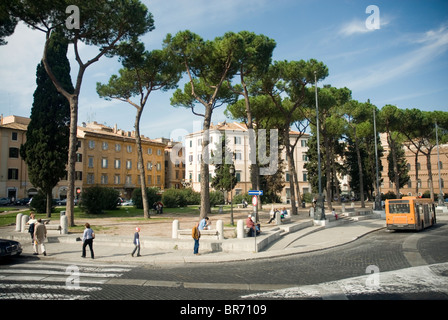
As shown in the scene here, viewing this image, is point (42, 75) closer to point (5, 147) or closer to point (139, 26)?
point (139, 26)

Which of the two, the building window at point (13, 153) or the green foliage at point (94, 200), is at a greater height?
the building window at point (13, 153)

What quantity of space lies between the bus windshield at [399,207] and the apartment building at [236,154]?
1299 inches

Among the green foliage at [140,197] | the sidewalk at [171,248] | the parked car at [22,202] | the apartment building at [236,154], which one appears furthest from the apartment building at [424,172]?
the parked car at [22,202]

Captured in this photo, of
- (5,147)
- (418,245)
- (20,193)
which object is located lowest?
(418,245)

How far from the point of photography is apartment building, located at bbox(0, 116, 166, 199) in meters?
43.7

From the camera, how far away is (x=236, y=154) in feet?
188

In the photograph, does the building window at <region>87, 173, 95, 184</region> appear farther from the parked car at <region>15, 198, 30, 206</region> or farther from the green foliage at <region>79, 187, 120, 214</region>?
the green foliage at <region>79, 187, 120, 214</region>

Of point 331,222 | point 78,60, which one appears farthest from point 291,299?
point 78,60

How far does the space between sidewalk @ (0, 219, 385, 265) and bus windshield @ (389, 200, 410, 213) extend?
419 cm

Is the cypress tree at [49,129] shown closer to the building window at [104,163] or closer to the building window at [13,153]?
the building window at [13,153]

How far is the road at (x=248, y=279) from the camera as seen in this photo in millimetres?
7328

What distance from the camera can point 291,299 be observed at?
6.91 meters
